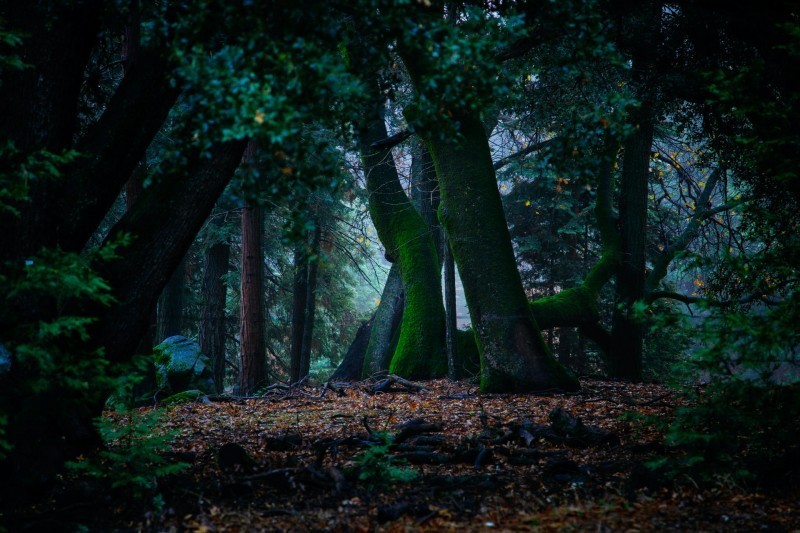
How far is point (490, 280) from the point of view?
882 centimetres

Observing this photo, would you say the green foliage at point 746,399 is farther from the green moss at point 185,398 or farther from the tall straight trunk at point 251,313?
the tall straight trunk at point 251,313

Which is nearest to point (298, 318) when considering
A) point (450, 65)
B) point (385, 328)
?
point (385, 328)

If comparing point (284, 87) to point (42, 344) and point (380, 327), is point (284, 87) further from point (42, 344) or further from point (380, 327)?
point (380, 327)

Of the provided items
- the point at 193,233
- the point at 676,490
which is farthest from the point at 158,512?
the point at 676,490

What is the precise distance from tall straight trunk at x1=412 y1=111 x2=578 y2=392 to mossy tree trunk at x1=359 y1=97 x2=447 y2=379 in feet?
8.89

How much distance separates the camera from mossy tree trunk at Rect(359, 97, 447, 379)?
38.5ft

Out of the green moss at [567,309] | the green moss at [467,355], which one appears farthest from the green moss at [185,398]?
the green moss at [567,309]

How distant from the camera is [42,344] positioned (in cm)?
343

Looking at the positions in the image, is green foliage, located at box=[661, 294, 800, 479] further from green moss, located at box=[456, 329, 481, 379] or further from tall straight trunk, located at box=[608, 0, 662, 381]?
tall straight trunk, located at box=[608, 0, 662, 381]

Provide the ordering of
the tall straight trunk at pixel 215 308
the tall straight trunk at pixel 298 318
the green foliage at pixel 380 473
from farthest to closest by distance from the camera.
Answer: the tall straight trunk at pixel 298 318 < the tall straight trunk at pixel 215 308 < the green foliage at pixel 380 473

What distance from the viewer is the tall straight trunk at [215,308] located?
14.8m

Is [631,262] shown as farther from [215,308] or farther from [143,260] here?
[143,260]

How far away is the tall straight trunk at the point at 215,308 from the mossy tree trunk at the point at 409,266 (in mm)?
4380

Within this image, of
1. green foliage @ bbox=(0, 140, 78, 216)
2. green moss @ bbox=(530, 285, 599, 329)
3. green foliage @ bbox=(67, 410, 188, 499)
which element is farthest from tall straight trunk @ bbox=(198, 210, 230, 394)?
green foliage @ bbox=(0, 140, 78, 216)
